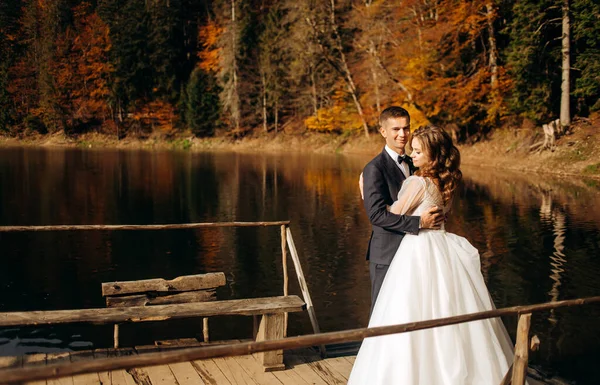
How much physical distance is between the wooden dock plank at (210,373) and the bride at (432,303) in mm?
1341

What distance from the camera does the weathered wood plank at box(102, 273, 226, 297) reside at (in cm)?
613

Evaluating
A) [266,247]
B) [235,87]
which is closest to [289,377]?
[266,247]

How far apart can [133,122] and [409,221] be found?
55744 millimetres

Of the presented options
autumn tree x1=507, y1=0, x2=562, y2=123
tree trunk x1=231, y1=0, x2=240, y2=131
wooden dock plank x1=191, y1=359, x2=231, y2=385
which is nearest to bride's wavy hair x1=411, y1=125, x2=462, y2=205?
wooden dock plank x1=191, y1=359, x2=231, y2=385

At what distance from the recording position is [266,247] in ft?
46.9

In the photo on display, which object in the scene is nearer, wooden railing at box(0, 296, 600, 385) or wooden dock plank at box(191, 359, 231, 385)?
wooden railing at box(0, 296, 600, 385)

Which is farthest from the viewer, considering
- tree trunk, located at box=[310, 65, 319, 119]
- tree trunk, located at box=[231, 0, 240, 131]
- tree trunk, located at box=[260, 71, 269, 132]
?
tree trunk, located at box=[260, 71, 269, 132]

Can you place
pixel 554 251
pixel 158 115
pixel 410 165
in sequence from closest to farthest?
pixel 410 165 < pixel 554 251 < pixel 158 115

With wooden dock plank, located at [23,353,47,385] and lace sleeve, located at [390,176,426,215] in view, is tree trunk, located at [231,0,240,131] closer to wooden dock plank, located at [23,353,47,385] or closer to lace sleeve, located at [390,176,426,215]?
wooden dock plank, located at [23,353,47,385]

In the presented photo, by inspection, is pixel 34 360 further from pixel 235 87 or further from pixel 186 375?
pixel 235 87

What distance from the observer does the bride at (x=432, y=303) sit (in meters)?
4.07

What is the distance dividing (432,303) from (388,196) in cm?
86

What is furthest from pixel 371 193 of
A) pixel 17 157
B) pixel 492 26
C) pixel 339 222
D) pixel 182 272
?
pixel 17 157

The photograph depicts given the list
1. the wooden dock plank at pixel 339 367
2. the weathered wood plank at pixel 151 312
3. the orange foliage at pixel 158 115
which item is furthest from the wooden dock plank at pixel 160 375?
the orange foliage at pixel 158 115
